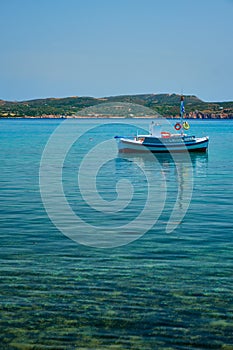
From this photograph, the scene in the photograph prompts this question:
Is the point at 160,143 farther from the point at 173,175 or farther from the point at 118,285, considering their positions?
the point at 118,285

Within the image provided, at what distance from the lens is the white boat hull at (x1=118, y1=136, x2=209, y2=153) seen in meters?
56.7

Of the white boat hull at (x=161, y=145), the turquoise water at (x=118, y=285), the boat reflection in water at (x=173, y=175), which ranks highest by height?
the white boat hull at (x=161, y=145)

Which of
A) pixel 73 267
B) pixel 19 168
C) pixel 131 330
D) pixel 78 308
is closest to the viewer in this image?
pixel 131 330

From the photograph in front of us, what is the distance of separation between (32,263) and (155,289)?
140 inches

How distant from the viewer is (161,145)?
56.7 m

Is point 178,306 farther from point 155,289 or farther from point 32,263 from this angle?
point 32,263

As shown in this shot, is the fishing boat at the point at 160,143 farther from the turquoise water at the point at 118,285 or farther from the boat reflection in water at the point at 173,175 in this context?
the turquoise water at the point at 118,285

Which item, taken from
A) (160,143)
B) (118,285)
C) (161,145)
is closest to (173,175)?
(161,145)

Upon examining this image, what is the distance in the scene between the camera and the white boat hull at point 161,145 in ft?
186

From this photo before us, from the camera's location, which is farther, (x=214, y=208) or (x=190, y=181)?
(x=190, y=181)

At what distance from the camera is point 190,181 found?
111ft

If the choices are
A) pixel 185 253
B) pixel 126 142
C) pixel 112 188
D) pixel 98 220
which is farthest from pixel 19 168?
pixel 185 253

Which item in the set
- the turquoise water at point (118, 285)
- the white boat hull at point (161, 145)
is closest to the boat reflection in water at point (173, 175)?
the white boat hull at point (161, 145)

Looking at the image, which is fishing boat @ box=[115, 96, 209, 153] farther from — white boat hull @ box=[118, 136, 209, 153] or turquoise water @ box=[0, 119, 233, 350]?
turquoise water @ box=[0, 119, 233, 350]
